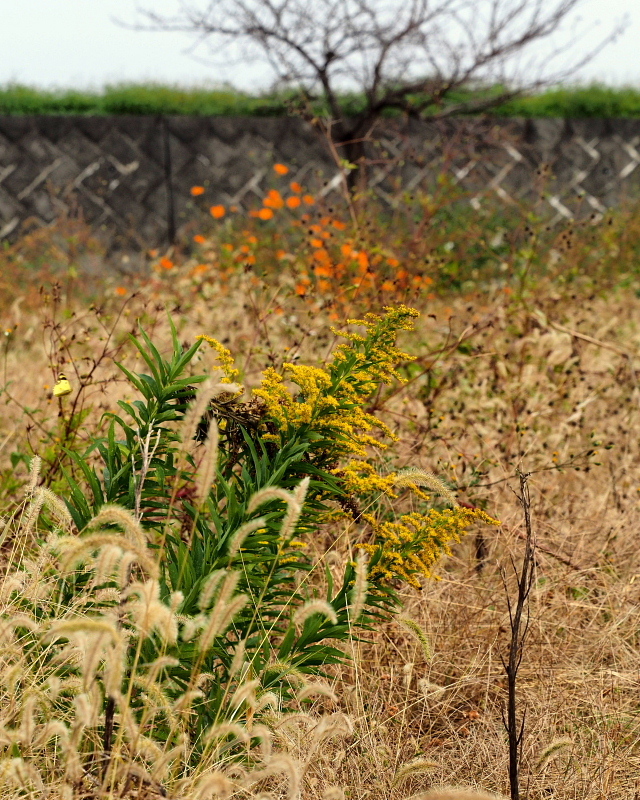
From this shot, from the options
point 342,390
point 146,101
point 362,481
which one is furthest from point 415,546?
point 146,101

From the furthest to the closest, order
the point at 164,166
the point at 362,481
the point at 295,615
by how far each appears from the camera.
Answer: the point at 164,166 < the point at 362,481 < the point at 295,615

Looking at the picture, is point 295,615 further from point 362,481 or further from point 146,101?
point 146,101

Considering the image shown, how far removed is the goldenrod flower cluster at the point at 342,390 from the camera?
1896mm

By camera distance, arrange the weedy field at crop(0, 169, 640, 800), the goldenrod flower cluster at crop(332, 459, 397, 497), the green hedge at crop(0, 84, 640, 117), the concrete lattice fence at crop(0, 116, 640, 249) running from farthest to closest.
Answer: the green hedge at crop(0, 84, 640, 117), the concrete lattice fence at crop(0, 116, 640, 249), the goldenrod flower cluster at crop(332, 459, 397, 497), the weedy field at crop(0, 169, 640, 800)

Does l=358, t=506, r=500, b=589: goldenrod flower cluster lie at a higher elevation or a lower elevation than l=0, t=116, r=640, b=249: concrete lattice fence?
lower

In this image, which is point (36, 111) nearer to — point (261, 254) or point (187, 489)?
point (261, 254)

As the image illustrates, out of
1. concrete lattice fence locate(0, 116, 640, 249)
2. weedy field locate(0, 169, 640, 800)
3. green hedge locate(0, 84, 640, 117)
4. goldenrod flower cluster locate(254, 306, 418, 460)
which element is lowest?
weedy field locate(0, 169, 640, 800)

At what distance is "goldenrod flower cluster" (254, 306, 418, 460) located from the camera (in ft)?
6.22

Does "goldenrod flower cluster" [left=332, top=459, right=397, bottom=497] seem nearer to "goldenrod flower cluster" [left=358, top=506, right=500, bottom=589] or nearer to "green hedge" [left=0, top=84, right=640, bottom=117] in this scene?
"goldenrod flower cluster" [left=358, top=506, right=500, bottom=589]

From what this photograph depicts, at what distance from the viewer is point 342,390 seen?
1953mm

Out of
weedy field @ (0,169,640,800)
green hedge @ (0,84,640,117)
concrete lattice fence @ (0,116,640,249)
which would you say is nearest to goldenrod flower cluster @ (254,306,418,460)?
weedy field @ (0,169,640,800)

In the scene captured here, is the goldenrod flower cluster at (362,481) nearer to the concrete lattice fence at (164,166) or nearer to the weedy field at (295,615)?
the weedy field at (295,615)

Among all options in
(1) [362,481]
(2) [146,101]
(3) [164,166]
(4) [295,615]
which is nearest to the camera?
(4) [295,615]

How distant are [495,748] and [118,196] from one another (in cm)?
905
